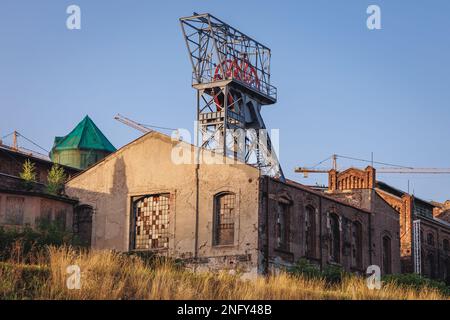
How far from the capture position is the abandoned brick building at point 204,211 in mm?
34812

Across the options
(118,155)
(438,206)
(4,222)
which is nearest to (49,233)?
(4,222)

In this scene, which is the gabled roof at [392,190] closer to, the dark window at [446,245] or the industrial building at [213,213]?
the dark window at [446,245]

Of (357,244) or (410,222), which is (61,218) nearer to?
(357,244)

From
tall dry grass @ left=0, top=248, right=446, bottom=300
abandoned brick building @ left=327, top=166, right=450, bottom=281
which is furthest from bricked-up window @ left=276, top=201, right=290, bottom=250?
tall dry grass @ left=0, top=248, right=446, bottom=300

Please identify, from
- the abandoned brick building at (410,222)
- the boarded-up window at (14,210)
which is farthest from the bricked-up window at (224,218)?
the abandoned brick building at (410,222)

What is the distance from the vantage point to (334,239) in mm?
40844

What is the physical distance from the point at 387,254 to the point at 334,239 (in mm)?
6518

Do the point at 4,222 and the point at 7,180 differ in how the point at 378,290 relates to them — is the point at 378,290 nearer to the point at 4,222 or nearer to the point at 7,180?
the point at 4,222

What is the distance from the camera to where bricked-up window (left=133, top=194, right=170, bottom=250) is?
36.9 meters

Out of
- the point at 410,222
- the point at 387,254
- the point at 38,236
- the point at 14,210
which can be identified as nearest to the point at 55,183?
the point at 14,210

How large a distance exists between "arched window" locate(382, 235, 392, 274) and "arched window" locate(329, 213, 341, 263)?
17.9 feet

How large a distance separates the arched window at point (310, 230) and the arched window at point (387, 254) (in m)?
7.99

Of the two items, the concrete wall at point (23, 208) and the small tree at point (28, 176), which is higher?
the small tree at point (28, 176)

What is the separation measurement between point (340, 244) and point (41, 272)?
23.4m
